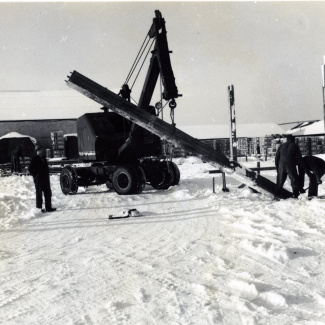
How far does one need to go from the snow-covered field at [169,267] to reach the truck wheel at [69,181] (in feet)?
14.8

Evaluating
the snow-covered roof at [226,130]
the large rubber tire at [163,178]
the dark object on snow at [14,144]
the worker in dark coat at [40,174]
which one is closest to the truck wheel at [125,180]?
the large rubber tire at [163,178]

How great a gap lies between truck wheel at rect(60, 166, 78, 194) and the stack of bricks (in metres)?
24.1

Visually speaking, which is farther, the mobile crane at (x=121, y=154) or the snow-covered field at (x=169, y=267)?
the mobile crane at (x=121, y=154)

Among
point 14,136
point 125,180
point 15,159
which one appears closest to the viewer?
point 125,180

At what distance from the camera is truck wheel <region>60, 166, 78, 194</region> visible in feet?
44.9

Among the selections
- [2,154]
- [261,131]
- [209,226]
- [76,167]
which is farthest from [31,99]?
[209,226]

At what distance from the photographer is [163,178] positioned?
1403 centimetres

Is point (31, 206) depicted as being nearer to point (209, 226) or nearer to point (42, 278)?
point (209, 226)

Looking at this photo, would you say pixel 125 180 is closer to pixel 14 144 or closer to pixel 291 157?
pixel 291 157

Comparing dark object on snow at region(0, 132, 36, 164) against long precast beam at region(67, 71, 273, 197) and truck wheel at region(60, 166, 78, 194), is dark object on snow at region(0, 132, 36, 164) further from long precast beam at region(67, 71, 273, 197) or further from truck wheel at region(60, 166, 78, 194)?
long precast beam at region(67, 71, 273, 197)

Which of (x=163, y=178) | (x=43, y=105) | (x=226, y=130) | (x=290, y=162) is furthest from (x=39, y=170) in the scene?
(x=226, y=130)

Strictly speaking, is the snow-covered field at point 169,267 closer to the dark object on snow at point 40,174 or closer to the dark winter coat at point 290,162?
the dark winter coat at point 290,162

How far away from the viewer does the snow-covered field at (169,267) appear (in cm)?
347

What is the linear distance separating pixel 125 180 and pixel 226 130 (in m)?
33.3
